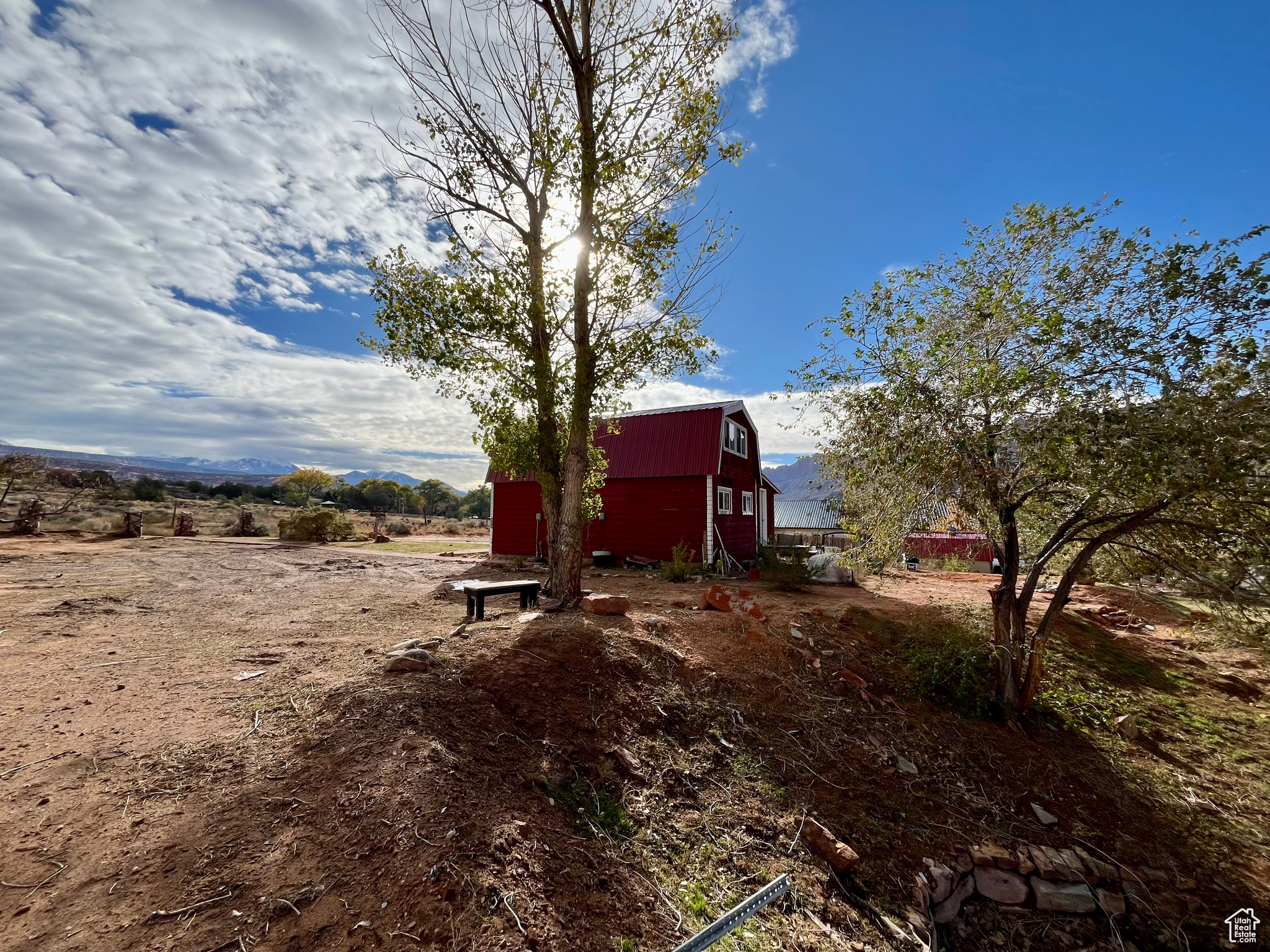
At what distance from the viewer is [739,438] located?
20625 mm

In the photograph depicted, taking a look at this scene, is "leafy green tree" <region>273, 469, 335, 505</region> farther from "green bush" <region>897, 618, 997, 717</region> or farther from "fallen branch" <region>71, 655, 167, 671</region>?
"green bush" <region>897, 618, 997, 717</region>

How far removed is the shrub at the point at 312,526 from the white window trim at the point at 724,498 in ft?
66.8

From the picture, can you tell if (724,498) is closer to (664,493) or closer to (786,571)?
(664,493)

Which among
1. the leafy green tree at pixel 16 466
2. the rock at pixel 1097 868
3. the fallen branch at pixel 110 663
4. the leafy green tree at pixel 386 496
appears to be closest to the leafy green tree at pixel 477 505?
the leafy green tree at pixel 386 496

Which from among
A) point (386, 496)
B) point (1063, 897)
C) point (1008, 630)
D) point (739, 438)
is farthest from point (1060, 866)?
point (386, 496)

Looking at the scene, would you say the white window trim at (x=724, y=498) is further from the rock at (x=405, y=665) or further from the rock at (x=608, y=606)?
the rock at (x=405, y=665)

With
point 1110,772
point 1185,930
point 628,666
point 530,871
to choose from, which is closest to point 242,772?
point 530,871

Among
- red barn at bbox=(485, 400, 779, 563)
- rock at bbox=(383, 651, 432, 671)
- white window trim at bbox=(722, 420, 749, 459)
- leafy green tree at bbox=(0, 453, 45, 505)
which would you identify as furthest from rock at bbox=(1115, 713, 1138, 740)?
leafy green tree at bbox=(0, 453, 45, 505)

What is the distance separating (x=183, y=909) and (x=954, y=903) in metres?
6.03

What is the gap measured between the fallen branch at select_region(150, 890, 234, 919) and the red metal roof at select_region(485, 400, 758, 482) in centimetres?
1543

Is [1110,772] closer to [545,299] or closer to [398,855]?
[398,855]

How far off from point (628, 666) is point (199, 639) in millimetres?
5634

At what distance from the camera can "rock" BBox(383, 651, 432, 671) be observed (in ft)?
17.3

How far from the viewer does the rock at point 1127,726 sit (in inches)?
283
